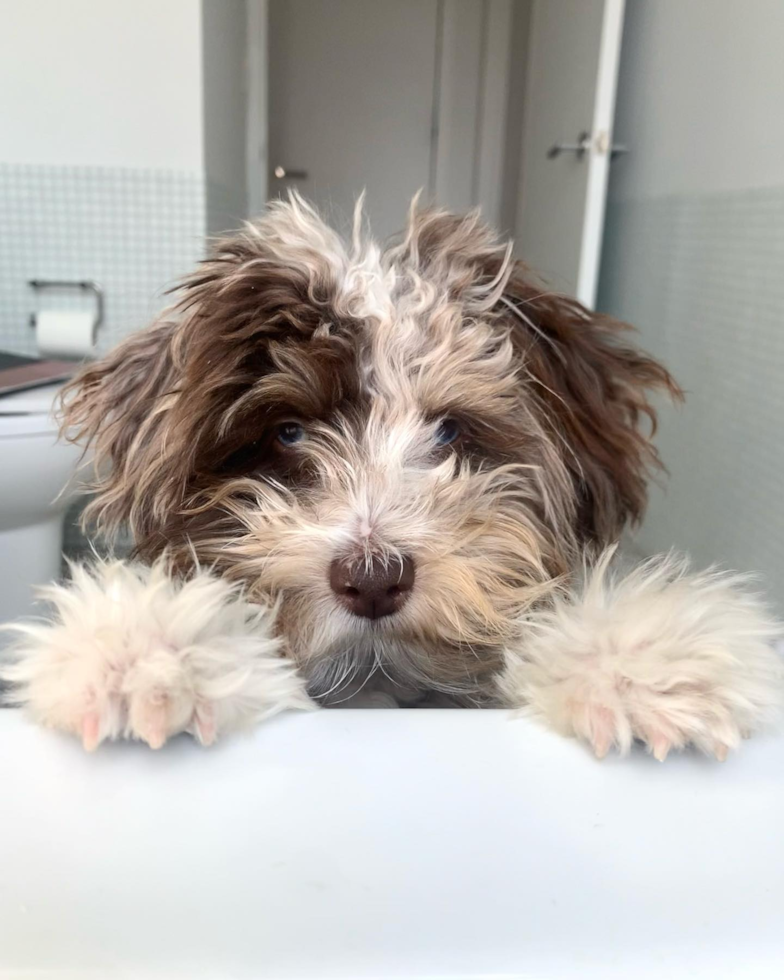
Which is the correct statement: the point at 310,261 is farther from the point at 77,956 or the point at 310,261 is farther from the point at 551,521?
the point at 77,956

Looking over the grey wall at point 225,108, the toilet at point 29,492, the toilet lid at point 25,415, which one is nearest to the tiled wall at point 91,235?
the grey wall at point 225,108

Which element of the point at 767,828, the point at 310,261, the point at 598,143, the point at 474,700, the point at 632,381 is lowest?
the point at 474,700

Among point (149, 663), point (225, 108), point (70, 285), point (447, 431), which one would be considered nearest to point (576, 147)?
point (225, 108)

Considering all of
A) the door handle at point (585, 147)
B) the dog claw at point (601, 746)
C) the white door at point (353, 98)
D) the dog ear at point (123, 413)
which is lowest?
the dog claw at point (601, 746)

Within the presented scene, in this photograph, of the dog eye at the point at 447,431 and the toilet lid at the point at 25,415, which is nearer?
the dog eye at the point at 447,431

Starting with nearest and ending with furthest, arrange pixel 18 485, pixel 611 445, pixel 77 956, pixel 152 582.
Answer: pixel 77 956, pixel 152 582, pixel 611 445, pixel 18 485

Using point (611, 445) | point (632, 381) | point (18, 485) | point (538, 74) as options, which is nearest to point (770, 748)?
point (611, 445)

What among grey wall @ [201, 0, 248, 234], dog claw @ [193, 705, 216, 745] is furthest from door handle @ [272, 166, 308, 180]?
dog claw @ [193, 705, 216, 745]

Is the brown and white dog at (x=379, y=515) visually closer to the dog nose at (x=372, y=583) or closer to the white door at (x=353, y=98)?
the dog nose at (x=372, y=583)
